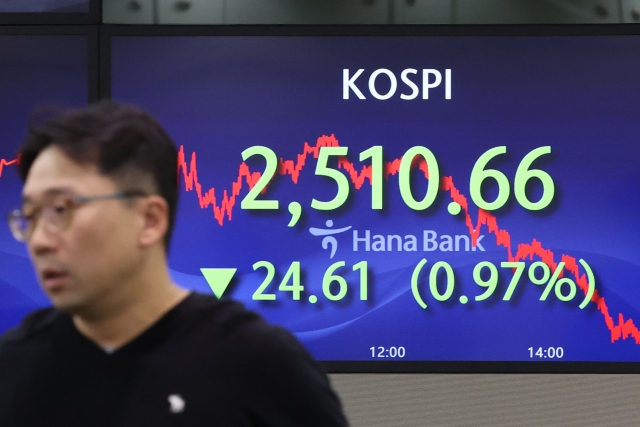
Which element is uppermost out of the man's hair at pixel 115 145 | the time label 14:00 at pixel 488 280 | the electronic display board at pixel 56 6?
the electronic display board at pixel 56 6

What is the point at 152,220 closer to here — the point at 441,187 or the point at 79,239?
the point at 79,239

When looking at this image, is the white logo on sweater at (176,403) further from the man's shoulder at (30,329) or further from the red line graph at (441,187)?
the red line graph at (441,187)

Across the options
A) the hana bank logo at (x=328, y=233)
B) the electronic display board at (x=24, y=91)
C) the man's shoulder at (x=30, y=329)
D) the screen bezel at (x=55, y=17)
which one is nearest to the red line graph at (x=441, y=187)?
the hana bank logo at (x=328, y=233)

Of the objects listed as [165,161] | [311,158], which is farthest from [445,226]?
[165,161]

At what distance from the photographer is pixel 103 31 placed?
3879 mm

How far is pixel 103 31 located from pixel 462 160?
1.36 metres

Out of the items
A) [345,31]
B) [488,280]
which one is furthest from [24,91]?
[488,280]

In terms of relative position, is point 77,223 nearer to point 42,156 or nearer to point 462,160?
point 42,156

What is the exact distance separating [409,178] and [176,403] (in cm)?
257

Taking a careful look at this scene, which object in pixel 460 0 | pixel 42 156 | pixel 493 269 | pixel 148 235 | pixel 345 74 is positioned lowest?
pixel 493 269

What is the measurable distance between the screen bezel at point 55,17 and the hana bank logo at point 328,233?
1.09 m

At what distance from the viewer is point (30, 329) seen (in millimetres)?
1438

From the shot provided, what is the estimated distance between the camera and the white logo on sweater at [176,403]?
4.30ft

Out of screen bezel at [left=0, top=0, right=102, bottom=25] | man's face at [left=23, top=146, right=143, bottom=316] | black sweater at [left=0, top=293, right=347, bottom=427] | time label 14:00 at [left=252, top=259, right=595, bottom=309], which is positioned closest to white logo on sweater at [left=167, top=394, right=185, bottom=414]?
black sweater at [left=0, top=293, right=347, bottom=427]
